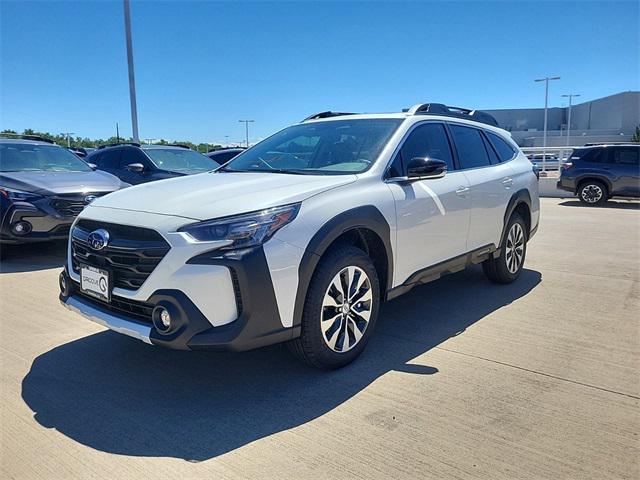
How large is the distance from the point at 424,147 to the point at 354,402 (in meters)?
2.23

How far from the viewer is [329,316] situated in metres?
3.26

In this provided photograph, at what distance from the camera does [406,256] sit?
3881 millimetres

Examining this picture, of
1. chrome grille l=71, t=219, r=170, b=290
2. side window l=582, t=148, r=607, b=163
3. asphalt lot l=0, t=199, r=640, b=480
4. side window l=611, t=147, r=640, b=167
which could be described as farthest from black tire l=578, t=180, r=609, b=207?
chrome grille l=71, t=219, r=170, b=290

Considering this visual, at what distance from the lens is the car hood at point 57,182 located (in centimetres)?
660

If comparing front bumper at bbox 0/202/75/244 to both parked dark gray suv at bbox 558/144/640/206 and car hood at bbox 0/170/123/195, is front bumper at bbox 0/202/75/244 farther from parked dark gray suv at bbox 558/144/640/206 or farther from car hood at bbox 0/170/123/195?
parked dark gray suv at bbox 558/144/640/206

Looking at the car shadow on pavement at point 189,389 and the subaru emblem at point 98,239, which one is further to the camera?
the subaru emblem at point 98,239

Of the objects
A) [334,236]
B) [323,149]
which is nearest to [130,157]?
[323,149]

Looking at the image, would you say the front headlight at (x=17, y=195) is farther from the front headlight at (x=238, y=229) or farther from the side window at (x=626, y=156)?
the side window at (x=626, y=156)

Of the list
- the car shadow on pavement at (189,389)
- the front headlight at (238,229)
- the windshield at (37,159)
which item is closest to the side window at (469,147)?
the car shadow on pavement at (189,389)

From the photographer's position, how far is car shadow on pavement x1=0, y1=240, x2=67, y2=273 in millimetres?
6543

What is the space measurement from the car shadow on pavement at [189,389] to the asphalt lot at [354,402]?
0.04 ft

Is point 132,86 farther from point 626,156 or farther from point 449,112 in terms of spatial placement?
point 626,156

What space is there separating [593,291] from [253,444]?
4.30 m

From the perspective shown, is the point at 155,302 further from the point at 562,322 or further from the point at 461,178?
the point at 562,322
